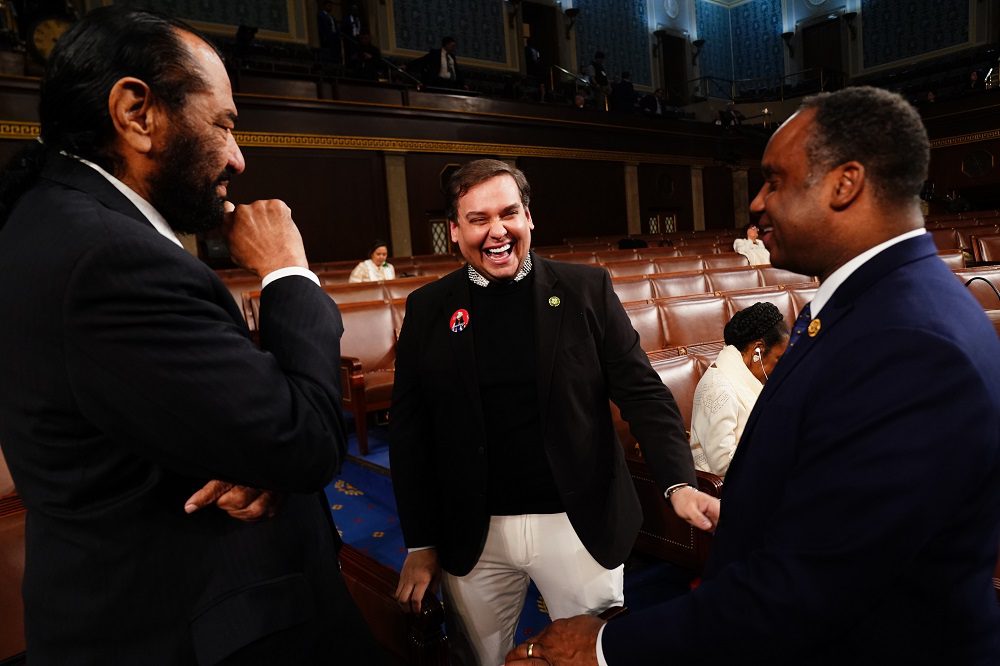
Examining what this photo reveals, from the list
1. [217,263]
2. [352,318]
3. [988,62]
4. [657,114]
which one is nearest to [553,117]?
[657,114]

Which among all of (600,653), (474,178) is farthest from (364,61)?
(600,653)

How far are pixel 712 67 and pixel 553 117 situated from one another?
9.52m

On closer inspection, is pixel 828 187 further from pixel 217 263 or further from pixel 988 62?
pixel 988 62

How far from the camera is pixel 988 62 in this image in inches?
604

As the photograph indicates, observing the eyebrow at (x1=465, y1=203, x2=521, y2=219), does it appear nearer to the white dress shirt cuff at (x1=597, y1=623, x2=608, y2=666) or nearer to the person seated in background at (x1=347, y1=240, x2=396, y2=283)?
the white dress shirt cuff at (x1=597, y1=623, x2=608, y2=666)

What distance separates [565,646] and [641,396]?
2.36 feet

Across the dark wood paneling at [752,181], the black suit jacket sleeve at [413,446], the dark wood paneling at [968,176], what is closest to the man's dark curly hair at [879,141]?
the black suit jacket sleeve at [413,446]

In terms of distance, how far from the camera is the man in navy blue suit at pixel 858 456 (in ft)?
2.27

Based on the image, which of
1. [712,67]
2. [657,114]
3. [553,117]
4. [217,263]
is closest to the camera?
[217,263]

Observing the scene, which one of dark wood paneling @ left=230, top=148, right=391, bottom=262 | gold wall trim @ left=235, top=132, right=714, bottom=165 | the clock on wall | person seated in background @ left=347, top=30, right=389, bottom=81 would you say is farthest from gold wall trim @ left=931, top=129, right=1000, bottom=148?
the clock on wall

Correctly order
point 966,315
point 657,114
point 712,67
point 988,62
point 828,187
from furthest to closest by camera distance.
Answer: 1. point 712,67
2. point 988,62
3. point 657,114
4. point 828,187
5. point 966,315

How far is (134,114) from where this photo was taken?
806 millimetres

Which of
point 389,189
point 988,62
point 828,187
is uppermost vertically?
point 988,62

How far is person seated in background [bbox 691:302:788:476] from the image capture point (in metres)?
2.17
